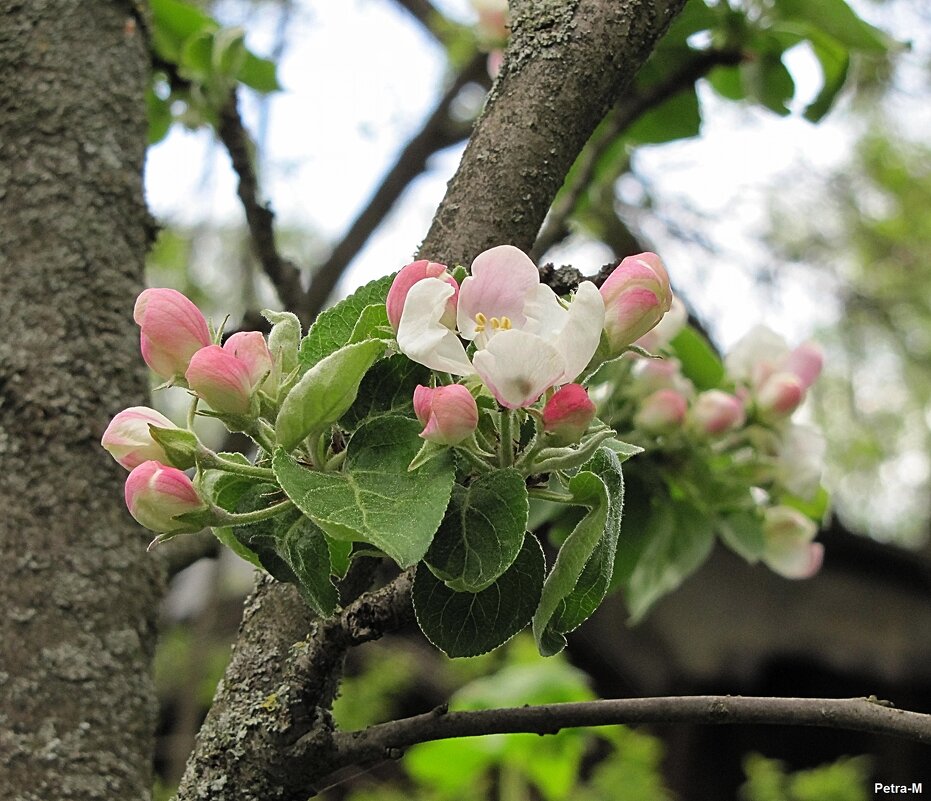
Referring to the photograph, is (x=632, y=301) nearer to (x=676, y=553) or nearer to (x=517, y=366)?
(x=517, y=366)

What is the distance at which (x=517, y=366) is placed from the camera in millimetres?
448

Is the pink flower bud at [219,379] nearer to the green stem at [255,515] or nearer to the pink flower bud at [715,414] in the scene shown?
the green stem at [255,515]

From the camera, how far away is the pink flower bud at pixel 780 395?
969mm

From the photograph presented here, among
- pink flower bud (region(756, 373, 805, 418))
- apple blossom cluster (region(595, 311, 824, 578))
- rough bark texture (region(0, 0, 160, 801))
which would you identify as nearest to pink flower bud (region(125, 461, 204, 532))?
rough bark texture (region(0, 0, 160, 801))

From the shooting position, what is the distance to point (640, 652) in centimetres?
283

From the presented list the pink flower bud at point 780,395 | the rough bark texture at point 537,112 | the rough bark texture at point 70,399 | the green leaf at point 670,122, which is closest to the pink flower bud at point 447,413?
the rough bark texture at point 537,112

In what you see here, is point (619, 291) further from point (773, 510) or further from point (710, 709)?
point (773, 510)

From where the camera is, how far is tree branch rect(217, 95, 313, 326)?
3.74 feet

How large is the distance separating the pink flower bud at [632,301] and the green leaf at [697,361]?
1.96 ft

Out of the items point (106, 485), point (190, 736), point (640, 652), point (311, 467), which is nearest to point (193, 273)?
point (190, 736)

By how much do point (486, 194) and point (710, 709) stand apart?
1.17 feet

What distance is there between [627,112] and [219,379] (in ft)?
2.79

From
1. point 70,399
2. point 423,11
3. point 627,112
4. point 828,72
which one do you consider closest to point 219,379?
point 70,399

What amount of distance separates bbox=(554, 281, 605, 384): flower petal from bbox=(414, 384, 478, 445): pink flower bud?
0.16 ft
